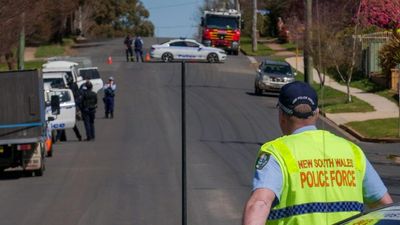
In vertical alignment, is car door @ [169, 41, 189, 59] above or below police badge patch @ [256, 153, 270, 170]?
below

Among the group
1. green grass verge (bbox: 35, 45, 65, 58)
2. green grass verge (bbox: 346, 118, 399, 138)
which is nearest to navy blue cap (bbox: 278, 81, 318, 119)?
green grass verge (bbox: 346, 118, 399, 138)

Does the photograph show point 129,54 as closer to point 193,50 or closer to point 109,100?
point 193,50

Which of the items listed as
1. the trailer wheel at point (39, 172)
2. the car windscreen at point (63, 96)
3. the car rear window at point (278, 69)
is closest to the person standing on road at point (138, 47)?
the car rear window at point (278, 69)

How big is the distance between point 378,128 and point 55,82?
12.4 m

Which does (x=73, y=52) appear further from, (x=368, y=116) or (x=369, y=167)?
(x=369, y=167)

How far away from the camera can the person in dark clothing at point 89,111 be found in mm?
29766

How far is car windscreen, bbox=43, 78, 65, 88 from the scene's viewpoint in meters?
36.2

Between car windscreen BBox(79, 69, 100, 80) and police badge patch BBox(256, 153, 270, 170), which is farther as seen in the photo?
car windscreen BBox(79, 69, 100, 80)

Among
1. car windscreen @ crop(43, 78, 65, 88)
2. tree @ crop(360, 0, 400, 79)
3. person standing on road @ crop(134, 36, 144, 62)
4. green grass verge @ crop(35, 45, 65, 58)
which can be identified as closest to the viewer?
tree @ crop(360, 0, 400, 79)

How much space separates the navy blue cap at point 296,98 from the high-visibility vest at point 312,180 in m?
0.12

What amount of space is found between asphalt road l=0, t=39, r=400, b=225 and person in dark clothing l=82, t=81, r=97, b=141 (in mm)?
439

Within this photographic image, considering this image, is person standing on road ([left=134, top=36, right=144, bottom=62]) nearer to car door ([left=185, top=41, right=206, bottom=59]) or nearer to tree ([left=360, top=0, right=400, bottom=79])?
car door ([left=185, top=41, right=206, bottom=59])

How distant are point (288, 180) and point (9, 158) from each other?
703 inches

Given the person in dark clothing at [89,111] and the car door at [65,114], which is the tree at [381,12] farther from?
the car door at [65,114]
